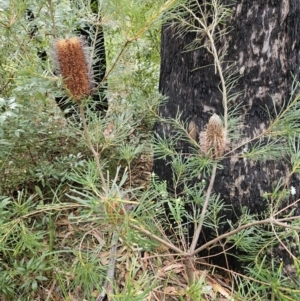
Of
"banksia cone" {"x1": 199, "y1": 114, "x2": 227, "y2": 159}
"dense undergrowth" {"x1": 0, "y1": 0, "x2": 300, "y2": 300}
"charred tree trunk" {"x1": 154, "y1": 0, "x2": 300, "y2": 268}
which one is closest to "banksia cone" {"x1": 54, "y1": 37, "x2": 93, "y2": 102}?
"dense undergrowth" {"x1": 0, "y1": 0, "x2": 300, "y2": 300}

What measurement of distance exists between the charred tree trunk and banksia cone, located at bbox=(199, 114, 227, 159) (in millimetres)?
275

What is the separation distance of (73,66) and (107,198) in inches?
10.5

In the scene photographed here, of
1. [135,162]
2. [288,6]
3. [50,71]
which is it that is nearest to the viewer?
[50,71]

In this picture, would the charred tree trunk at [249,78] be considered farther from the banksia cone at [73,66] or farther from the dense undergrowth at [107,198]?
the banksia cone at [73,66]

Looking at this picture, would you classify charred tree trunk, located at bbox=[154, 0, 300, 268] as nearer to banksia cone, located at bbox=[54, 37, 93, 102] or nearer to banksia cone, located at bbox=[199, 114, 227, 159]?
banksia cone, located at bbox=[199, 114, 227, 159]

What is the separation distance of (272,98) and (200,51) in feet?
0.79

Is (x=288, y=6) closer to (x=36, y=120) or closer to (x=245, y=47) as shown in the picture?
(x=245, y=47)

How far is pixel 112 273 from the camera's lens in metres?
1.02

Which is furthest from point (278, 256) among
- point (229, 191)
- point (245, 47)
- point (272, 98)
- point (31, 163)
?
point (31, 163)

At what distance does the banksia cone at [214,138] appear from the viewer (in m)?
0.74

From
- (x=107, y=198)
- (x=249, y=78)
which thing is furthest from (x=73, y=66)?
(x=249, y=78)

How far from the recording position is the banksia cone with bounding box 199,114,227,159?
74 centimetres

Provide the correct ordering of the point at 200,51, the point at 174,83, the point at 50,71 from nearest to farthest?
the point at 50,71
the point at 200,51
the point at 174,83

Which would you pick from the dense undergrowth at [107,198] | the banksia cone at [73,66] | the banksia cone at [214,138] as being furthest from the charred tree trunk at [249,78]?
the banksia cone at [73,66]
